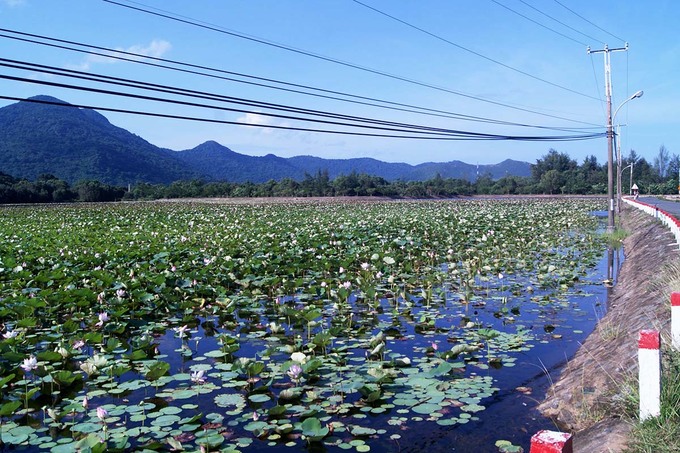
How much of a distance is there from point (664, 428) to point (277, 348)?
3601 mm

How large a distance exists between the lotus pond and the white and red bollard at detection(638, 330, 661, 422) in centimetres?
99

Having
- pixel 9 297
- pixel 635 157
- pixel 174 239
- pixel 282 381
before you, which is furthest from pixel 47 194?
pixel 635 157

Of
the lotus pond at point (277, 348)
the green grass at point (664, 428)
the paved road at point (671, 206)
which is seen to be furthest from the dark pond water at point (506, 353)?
the paved road at point (671, 206)

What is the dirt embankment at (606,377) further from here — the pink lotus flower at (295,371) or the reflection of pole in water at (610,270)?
the pink lotus flower at (295,371)

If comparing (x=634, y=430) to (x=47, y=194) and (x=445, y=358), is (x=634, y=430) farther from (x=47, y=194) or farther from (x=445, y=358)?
(x=47, y=194)

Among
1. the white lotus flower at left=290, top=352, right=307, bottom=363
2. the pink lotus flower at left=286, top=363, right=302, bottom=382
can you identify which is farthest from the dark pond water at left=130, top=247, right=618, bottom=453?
the white lotus flower at left=290, top=352, right=307, bottom=363

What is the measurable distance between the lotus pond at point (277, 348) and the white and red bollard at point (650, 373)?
99 cm

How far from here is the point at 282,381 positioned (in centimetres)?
495

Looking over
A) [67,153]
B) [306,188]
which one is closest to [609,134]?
[306,188]

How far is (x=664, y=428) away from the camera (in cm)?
302

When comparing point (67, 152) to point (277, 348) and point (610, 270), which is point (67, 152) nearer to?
point (610, 270)

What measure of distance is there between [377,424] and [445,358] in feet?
4.77

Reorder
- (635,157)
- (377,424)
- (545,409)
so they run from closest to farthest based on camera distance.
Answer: (377,424)
(545,409)
(635,157)

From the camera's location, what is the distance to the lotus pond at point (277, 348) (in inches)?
154
